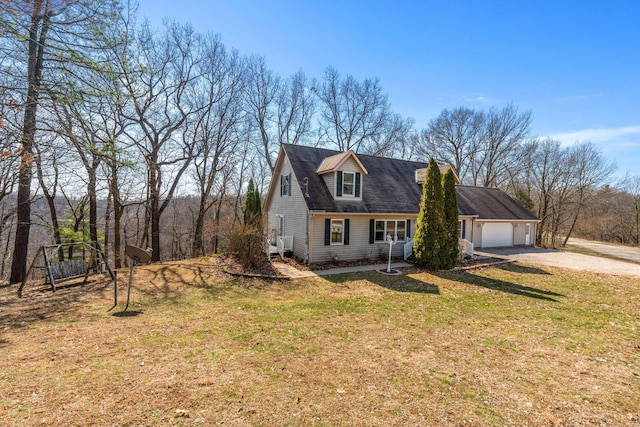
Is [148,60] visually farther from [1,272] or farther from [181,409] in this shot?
[181,409]

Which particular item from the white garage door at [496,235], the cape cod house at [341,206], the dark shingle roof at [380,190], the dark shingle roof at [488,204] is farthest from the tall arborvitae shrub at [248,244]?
the white garage door at [496,235]

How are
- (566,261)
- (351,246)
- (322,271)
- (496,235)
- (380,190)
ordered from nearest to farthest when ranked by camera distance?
(322,271)
(351,246)
(566,261)
(380,190)
(496,235)

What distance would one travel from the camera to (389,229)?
1575 cm

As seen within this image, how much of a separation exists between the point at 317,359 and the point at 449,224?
10926 millimetres

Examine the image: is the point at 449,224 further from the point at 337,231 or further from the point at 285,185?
the point at 285,185

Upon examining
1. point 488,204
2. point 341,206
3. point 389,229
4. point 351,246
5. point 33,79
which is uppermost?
point 33,79

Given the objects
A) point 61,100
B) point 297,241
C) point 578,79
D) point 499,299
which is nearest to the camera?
point 61,100

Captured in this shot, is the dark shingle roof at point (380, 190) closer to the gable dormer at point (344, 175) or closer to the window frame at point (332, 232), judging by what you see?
the gable dormer at point (344, 175)

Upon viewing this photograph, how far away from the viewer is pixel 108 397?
346cm

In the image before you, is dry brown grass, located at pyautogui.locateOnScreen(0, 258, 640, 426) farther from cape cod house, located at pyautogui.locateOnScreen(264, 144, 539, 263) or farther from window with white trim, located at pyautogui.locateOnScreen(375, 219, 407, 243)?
window with white trim, located at pyautogui.locateOnScreen(375, 219, 407, 243)

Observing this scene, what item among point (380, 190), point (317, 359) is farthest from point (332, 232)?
point (317, 359)

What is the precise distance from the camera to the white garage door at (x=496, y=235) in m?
20.2

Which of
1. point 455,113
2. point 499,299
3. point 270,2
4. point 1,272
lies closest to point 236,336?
point 499,299

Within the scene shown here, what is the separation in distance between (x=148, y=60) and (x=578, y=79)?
23.4 meters
